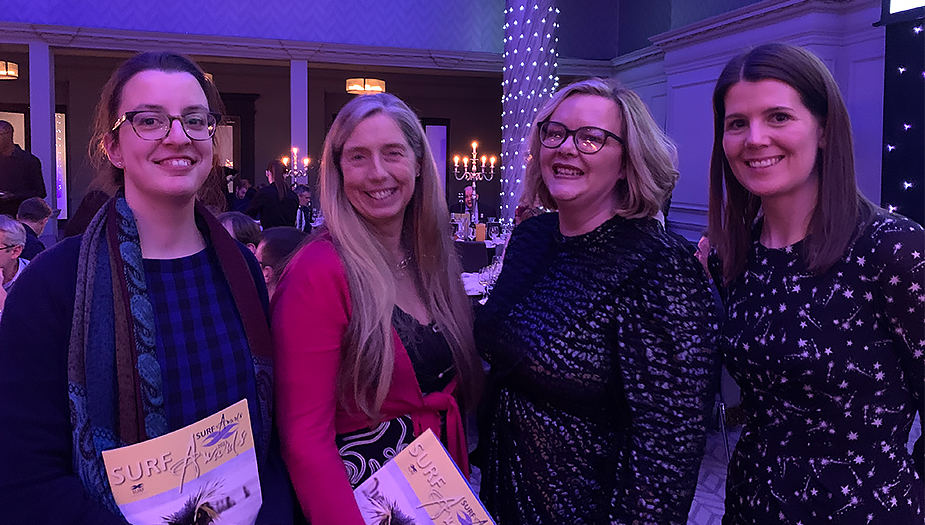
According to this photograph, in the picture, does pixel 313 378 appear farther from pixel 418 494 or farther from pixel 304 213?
pixel 304 213

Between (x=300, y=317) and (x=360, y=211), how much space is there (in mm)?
317

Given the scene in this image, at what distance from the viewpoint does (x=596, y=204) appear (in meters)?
1.46

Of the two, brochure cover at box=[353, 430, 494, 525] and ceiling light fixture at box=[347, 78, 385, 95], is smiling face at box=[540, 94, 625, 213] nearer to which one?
brochure cover at box=[353, 430, 494, 525]

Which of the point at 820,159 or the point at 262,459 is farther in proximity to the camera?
the point at 820,159

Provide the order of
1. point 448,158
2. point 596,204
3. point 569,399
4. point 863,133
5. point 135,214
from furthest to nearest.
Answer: point 448,158 → point 863,133 → point 596,204 → point 569,399 → point 135,214

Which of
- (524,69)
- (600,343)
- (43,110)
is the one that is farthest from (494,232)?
(43,110)

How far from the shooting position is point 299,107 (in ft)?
31.2

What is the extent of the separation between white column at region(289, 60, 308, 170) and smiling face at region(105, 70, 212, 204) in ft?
27.8

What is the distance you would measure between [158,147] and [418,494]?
837 millimetres

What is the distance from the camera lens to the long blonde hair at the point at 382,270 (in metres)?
1.32

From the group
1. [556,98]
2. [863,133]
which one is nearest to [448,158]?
[863,133]

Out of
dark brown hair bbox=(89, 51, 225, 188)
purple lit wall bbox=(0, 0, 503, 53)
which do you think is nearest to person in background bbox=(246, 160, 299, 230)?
purple lit wall bbox=(0, 0, 503, 53)

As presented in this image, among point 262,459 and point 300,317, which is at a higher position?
point 300,317

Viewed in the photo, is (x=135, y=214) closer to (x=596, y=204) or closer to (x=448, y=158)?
(x=596, y=204)
